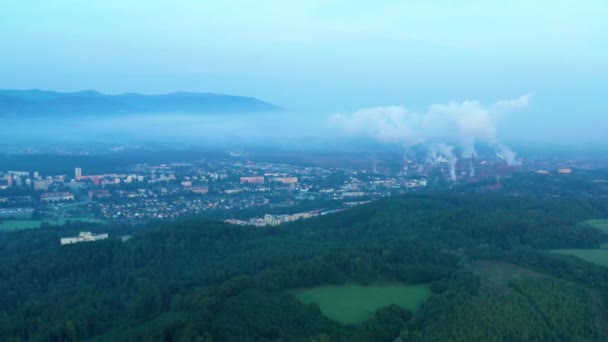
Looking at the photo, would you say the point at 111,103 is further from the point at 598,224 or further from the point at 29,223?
the point at 598,224

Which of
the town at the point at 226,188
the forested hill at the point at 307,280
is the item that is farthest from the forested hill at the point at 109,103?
the forested hill at the point at 307,280

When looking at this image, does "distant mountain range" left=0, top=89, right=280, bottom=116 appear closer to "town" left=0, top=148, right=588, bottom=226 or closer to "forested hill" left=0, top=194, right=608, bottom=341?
"town" left=0, top=148, right=588, bottom=226

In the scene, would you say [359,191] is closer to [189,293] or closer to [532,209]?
[532,209]

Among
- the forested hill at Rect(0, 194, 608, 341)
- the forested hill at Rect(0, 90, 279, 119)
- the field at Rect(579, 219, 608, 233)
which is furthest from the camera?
the forested hill at Rect(0, 90, 279, 119)

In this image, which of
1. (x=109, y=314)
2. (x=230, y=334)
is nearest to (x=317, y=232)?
(x=109, y=314)

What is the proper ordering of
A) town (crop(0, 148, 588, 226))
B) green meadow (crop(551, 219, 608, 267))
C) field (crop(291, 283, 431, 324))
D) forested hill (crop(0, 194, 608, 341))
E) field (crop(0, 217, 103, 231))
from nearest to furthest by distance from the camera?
1. forested hill (crop(0, 194, 608, 341))
2. field (crop(291, 283, 431, 324))
3. green meadow (crop(551, 219, 608, 267))
4. field (crop(0, 217, 103, 231))
5. town (crop(0, 148, 588, 226))

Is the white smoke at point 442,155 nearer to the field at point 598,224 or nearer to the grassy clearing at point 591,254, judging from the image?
the field at point 598,224

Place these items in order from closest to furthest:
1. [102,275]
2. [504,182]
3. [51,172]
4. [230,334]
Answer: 1. [230,334]
2. [102,275]
3. [504,182]
4. [51,172]

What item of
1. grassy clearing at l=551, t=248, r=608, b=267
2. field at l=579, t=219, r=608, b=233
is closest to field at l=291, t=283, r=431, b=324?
grassy clearing at l=551, t=248, r=608, b=267
